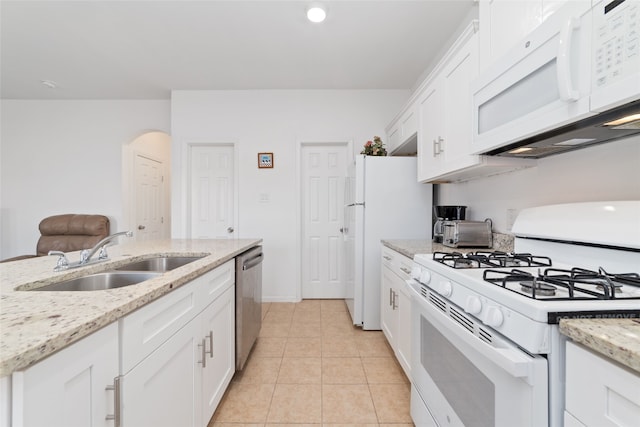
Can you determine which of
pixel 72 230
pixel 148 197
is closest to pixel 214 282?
pixel 72 230

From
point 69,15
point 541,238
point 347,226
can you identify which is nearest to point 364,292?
point 347,226

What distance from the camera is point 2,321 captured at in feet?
2.03

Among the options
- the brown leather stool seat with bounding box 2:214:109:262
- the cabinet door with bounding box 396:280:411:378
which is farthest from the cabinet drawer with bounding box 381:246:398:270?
the brown leather stool seat with bounding box 2:214:109:262

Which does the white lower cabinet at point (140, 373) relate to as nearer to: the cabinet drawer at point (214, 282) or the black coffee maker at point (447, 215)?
the cabinet drawer at point (214, 282)

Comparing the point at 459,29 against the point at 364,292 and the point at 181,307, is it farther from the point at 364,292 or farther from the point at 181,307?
the point at 181,307

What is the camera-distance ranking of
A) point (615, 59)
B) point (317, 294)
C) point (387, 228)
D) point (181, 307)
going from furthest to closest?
1. point (317, 294)
2. point (387, 228)
3. point (181, 307)
4. point (615, 59)

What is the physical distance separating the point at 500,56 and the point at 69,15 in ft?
10.4

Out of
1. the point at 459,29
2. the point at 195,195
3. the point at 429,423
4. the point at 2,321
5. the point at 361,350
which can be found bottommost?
the point at 361,350

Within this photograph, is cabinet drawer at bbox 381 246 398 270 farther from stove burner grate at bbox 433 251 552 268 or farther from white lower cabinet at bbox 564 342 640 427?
white lower cabinet at bbox 564 342 640 427

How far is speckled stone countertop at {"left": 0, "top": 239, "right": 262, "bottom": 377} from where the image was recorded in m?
0.51

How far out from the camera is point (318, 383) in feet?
6.07

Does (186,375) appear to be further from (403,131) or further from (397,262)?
(403,131)

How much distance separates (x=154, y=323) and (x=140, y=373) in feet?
0.48

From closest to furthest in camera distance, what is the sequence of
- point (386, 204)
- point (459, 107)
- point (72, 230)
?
1. point (459, 107)
2. point (386, 204)
3. point (72, 230)
